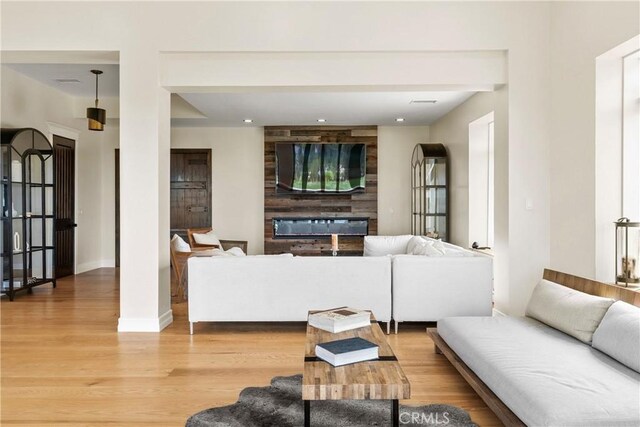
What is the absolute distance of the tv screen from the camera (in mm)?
8406

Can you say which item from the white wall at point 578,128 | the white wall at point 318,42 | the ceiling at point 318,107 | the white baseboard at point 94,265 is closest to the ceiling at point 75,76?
the ceiling at point 318,107

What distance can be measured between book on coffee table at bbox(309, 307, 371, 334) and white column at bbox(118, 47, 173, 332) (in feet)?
7.25

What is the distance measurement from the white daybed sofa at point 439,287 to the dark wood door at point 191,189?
5369 millimetres

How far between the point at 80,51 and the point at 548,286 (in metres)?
4.52

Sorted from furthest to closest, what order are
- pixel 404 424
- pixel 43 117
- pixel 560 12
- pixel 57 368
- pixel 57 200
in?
1. pixel 57 200
2. pixel 43 117
3. pixel 560 12
4. pixel 57 368
5. pixel 404 424

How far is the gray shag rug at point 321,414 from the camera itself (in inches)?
92.1

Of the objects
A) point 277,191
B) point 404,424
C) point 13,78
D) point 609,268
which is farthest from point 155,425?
point 277,191

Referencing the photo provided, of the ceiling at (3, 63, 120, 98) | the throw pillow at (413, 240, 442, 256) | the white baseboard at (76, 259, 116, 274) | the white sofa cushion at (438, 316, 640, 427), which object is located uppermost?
the ceiling at (3, 63, 120, 98)

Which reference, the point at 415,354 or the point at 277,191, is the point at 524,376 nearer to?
the point at 415,354

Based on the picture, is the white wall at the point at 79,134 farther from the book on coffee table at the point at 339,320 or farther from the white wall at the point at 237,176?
the book on coffee table at the point at 339,320

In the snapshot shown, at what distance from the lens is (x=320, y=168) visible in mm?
8453

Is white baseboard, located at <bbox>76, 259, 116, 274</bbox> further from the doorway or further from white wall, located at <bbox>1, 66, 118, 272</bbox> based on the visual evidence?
the doorway

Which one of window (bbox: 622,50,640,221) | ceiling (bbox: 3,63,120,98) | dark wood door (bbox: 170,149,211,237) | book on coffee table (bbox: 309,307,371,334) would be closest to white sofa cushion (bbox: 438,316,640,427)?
book on coffee table (bbox: 309,307,371,334)

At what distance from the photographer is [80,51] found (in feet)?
14.0
